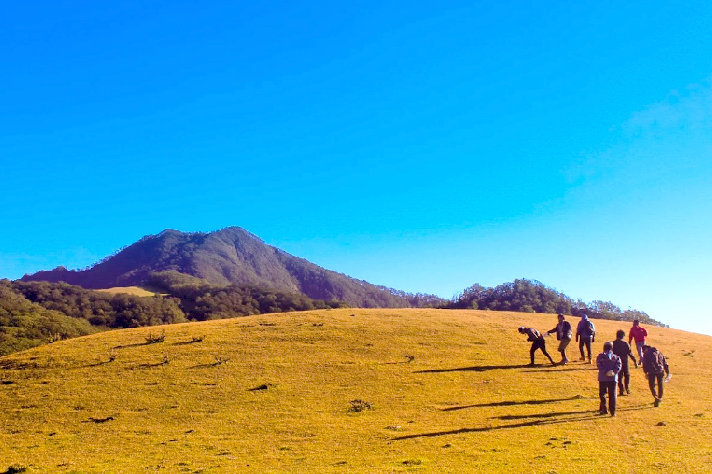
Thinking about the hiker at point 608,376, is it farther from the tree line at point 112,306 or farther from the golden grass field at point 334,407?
the tree line at point 112,306

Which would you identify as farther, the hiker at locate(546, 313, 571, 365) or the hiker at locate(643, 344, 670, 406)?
the hiker at locate(546, 313, 571, 365)

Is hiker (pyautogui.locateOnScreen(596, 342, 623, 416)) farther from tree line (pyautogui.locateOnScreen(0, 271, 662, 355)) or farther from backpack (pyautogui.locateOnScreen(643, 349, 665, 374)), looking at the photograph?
tree line (pyautogui.locateOnScreen(0, 271, 662, 355))

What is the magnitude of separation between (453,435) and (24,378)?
21.7 metres

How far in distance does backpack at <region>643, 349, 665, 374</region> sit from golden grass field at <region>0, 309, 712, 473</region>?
4.13 feet

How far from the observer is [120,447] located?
16766mm

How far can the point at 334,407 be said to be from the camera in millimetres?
20219

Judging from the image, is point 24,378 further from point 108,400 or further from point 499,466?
point 499,466

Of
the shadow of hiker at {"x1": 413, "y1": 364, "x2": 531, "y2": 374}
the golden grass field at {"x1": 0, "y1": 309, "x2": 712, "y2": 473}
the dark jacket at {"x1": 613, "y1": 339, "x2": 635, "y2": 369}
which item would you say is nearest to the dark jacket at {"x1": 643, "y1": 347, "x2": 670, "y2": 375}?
the dark jacket at {"x1": 613, "y1": 339, "x2": 635, "y2": 369}

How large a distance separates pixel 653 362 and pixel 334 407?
39.0 ft

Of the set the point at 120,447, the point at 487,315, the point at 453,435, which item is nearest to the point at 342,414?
the point at 453,435

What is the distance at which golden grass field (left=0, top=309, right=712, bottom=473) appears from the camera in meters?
14.4

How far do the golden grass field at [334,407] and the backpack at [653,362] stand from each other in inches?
49.5

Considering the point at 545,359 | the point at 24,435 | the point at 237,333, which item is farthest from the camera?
the point at 237,333

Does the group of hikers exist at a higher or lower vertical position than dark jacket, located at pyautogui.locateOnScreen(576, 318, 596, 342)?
lower
